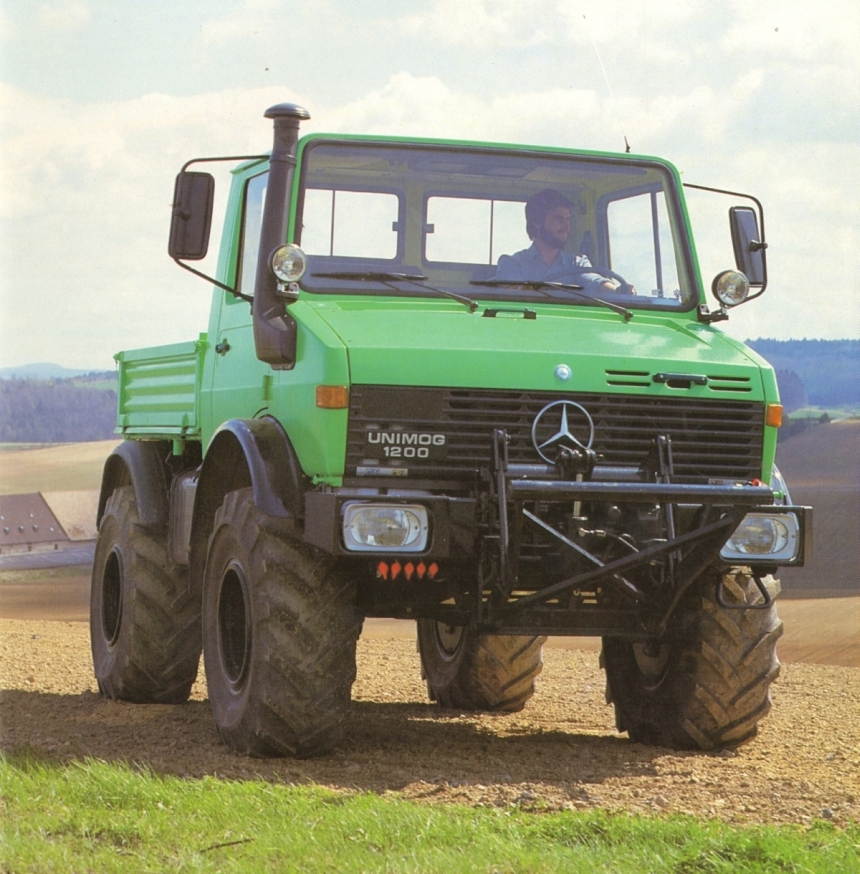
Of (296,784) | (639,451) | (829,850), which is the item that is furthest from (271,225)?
(829,850)

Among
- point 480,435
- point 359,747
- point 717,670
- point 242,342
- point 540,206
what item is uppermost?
point 540,206

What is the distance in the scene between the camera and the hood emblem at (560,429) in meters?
7.59

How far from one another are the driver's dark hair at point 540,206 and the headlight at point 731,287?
0.95 m

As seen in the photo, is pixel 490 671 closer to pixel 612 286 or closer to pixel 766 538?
pixel 612 286

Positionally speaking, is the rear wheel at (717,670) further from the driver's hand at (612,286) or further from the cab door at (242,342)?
the cab door at (242,342)

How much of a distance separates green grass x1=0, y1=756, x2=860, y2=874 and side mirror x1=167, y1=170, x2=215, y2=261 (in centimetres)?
267

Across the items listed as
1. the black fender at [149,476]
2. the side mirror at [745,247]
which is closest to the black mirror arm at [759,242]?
the side mirror at [745,247]

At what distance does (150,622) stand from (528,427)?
3759 millimetres

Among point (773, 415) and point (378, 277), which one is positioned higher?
point (378, 277)

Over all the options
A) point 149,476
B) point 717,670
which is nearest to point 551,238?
point 717,670

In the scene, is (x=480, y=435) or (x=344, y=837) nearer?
(x=344, y=837)

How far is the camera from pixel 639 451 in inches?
307

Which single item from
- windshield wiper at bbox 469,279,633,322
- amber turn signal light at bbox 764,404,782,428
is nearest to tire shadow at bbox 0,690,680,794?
amber turn signal light at bbox 764,404,782,428

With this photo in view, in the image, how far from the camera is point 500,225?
8945 mm
